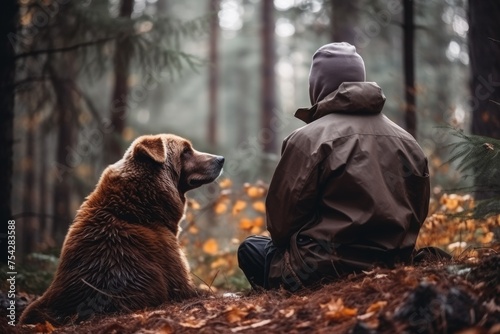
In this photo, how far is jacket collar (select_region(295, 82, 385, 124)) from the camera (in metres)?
4.42

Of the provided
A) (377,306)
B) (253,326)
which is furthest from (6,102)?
(377,306)

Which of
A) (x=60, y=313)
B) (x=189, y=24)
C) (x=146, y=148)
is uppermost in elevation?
(x=189, y=24)

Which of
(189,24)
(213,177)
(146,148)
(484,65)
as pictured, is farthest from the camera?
(189,24)

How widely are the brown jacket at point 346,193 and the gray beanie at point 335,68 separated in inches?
9.5

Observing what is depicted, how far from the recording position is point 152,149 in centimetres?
552

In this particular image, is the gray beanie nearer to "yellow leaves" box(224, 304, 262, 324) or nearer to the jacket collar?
the jacket collar

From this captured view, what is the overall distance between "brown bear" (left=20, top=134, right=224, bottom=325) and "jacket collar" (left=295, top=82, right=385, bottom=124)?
192cm

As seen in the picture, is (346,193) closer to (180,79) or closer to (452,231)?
(452,231)

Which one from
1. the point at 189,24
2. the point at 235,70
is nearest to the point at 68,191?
the point at 189,24

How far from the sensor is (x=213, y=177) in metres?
6.11

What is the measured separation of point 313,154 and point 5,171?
15.1 ft

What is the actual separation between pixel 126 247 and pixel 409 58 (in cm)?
584

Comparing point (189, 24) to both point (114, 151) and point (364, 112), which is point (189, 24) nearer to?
point (114, 151)

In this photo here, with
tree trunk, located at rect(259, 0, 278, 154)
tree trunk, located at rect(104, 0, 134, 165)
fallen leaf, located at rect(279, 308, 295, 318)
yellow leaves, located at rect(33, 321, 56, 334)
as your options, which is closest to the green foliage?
fallen leaf, located at rect(279, 308, 295, 318)
